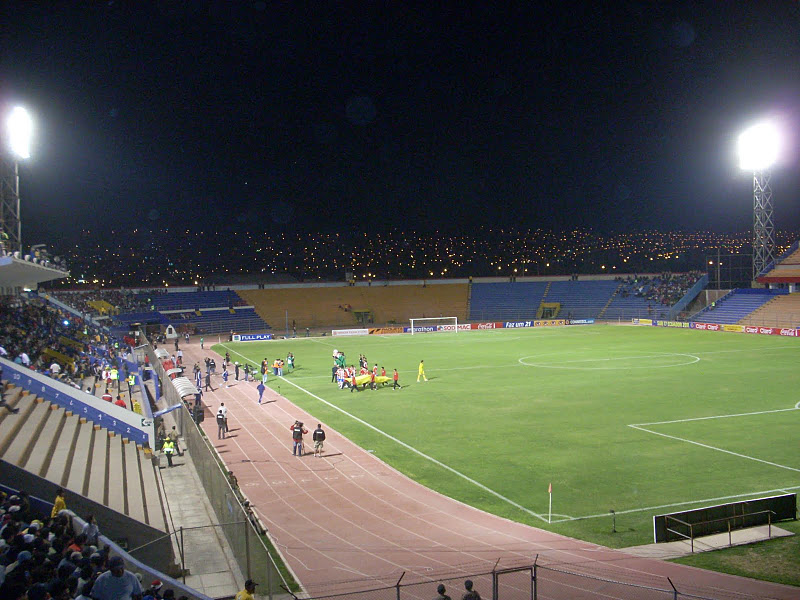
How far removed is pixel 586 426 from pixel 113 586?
18.9m

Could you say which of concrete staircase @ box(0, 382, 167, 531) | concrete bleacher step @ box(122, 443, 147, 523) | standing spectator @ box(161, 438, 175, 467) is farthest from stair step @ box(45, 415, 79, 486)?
standing spectator @ box(161, 438, 175, 467)

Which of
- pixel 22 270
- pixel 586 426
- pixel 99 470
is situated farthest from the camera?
pixel 22 270

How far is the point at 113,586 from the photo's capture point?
7.64 metres

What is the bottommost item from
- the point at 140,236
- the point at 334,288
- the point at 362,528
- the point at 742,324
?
the point at 362,528

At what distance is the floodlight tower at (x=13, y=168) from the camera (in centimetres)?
3102

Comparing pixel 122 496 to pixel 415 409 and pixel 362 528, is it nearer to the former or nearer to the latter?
pixel 362 528

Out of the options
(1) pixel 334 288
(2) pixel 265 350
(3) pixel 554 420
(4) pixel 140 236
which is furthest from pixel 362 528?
(4) pixel 140 236

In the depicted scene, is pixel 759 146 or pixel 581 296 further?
pixel 581 296

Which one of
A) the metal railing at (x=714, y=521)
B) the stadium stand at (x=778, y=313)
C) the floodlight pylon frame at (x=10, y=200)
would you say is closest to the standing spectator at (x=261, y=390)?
the floodlight pylon frame at (x=10, y=200)

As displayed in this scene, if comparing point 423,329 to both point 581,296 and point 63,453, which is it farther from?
point 63,453

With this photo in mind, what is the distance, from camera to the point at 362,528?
14.0m

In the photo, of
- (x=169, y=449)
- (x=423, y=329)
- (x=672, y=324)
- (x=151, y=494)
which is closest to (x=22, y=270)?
(x=169, y=449)

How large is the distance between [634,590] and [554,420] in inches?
563

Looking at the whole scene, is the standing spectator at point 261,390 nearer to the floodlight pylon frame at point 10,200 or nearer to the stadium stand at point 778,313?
the floodlight pylon frame at point 10,200
